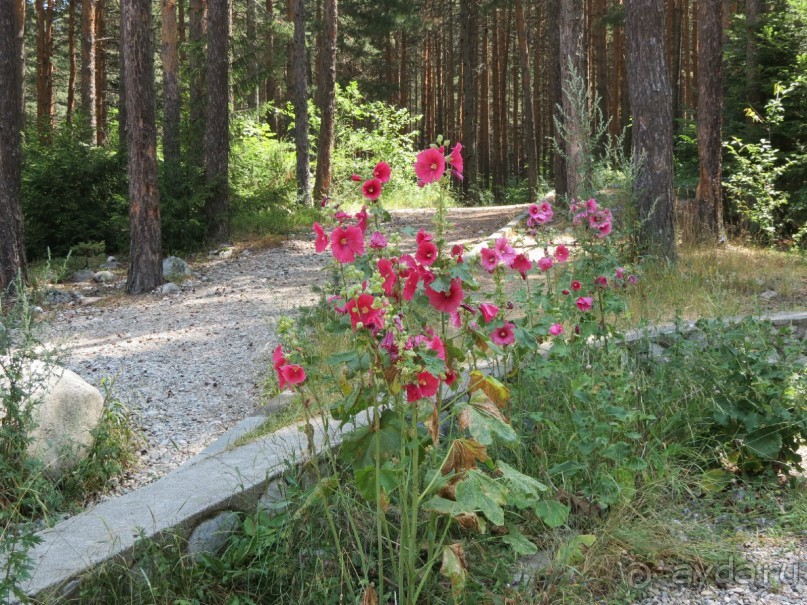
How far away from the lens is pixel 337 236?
85.9 inches

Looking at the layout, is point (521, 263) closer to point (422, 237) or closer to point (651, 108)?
point (422, 237)

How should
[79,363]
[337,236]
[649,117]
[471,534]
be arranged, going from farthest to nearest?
[649,117] → [79,363] → [471,534] → [337,236]

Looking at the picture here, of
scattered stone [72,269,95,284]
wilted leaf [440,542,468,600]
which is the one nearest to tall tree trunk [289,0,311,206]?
scattered stone [72,269,95,284]

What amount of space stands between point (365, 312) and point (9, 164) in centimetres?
871

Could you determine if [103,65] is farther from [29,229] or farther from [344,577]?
[344,577]

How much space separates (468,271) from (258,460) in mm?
1508

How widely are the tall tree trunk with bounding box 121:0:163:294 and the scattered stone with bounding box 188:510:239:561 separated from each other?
6.96m

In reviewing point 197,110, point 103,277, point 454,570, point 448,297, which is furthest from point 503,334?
point 197,110

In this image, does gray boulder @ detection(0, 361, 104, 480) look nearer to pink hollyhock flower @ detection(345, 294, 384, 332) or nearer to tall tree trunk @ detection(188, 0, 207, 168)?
pink hollyhock flower @ detection(345, 294, 384, 332)

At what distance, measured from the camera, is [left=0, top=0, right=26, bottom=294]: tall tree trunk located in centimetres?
855

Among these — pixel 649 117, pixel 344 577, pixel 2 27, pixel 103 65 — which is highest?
pixel 103 65

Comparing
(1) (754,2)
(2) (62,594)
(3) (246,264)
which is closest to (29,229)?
(3) (246,264)

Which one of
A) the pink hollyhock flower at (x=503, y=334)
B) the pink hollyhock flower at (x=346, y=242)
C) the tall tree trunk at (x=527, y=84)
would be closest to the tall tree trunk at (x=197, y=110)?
the tall tree trunk at (x=527, y=84)

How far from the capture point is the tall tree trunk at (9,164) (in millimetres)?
8555
